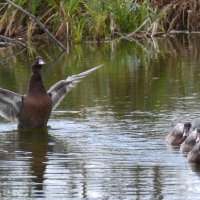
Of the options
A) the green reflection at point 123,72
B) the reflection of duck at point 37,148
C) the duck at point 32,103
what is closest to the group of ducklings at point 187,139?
the reflection of duck at point 37,148

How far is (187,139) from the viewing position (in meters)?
10.0

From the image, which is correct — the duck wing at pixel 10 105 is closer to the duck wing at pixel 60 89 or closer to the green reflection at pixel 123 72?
the duck wing at pixel 60 89

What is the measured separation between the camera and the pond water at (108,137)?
8.45 m

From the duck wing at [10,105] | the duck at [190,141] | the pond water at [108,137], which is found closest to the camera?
the pond water at [108,137]

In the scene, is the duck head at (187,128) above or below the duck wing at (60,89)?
below

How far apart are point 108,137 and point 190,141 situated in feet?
4.24

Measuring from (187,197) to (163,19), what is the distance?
19331mm

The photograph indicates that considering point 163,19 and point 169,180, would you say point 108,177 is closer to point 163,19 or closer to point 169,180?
point 169,180

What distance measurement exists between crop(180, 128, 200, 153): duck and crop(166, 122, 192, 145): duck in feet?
1.10

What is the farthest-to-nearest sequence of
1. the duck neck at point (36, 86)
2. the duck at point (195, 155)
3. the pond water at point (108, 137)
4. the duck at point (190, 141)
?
the duck neck at point (36, 86) → the duck at point (190, 141) → the duck at point (195, 155) → the pond water at point (108, 137)

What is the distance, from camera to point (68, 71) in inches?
703

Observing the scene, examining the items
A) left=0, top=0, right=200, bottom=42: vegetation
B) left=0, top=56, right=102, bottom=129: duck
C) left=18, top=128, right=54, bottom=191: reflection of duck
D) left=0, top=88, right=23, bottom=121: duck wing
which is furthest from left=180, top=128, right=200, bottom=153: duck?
left=0, top=0, right=200, bottom=42: vegetation

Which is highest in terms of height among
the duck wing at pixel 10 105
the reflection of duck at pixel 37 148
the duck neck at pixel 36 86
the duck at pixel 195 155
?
the duck neck at pixel 36 86

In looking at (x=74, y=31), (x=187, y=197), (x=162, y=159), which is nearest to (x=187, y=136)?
(x=162, y=159)
